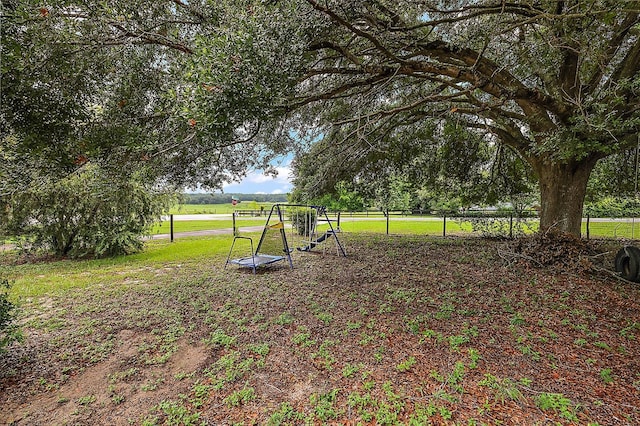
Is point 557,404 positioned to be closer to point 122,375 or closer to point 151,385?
point 151,385

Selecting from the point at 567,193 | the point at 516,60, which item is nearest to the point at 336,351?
the point at 516,60

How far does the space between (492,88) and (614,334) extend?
10.8 ft

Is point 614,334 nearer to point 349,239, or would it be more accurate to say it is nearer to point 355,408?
point 355,408

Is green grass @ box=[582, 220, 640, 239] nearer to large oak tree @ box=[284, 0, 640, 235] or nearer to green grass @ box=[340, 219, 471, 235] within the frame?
green grass @ box=[340, 219, 471, 235]

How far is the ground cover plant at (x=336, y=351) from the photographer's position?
211 centimetres

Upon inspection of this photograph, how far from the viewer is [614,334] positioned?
9.88 feet

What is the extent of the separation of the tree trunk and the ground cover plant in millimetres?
908

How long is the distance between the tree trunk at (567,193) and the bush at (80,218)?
7692mm

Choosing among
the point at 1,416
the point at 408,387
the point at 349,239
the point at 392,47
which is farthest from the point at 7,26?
the point at 349,239

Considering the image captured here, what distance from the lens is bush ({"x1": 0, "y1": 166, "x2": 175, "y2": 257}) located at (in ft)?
22.9

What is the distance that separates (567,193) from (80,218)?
1068 cm

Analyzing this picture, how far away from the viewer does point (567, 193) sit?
18.4 feet

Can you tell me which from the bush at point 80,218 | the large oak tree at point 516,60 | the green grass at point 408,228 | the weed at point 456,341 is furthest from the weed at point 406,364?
the green grass at point 408,228

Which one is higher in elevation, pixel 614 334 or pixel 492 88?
pixel 492 88
